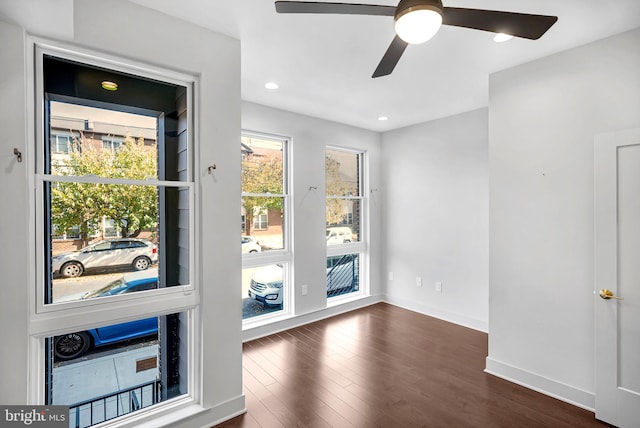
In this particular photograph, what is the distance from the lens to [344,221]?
4.87 m

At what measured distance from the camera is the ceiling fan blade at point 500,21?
1318 millimetres

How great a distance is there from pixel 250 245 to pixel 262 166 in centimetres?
99

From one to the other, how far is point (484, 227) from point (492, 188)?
116 centimetres

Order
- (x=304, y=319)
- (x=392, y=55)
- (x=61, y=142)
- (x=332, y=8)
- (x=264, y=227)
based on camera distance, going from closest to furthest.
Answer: (x=332, y=8), (x=392, y=55), (x=61, y=142), (x=264, y=227), (x=304, y=319)

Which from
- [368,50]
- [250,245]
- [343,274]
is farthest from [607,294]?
[250,245]

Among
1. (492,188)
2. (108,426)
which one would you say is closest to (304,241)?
(492,188)

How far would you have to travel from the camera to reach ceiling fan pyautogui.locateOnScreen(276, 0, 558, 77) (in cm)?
121

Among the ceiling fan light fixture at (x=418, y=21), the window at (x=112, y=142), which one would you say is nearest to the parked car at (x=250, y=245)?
the window at (x=112, y=142)

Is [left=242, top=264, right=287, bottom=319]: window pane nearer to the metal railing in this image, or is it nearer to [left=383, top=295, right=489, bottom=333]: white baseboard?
the metal railing

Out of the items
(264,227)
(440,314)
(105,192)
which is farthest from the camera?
(440,314)

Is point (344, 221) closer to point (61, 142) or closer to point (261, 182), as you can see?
point (261, 182)

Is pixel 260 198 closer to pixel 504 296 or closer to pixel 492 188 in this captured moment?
pixel 492 188

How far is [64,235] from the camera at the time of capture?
1865 mm

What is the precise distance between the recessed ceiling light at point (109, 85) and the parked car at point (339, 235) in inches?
125
